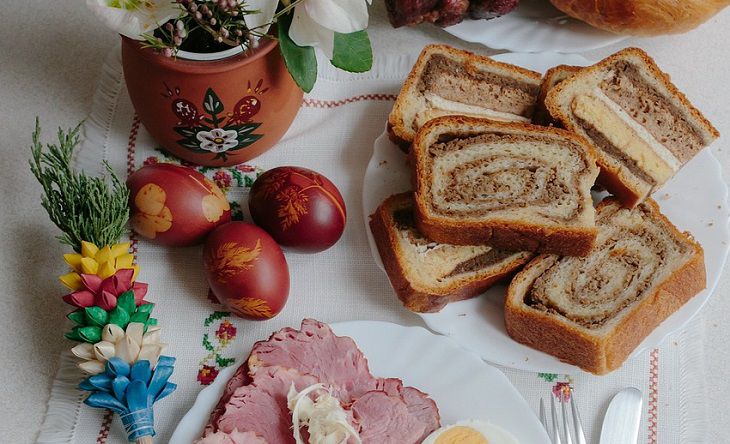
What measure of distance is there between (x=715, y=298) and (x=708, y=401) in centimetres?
25

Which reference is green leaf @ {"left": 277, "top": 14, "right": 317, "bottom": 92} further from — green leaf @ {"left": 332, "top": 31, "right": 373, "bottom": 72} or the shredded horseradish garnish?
the shredded horseradish garnish

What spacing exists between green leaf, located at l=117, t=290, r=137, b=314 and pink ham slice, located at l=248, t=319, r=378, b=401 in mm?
269

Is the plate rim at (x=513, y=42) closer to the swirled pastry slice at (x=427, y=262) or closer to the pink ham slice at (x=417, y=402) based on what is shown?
the swirled pastry slice at (x=427, y=262)

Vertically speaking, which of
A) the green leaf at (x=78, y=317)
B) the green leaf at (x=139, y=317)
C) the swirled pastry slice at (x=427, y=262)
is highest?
the swirled pastry slice at (x=427, y=262)

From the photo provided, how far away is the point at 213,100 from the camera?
65.6 inches

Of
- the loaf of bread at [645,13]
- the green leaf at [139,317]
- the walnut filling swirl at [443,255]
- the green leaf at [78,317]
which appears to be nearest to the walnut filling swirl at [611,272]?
the walnut filling swirl at [443,255]

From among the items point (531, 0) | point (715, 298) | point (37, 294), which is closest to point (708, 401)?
point (715, 298)

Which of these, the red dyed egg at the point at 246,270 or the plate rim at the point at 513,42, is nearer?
the red dyed egg at the point at 246,270

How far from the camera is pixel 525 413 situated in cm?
168

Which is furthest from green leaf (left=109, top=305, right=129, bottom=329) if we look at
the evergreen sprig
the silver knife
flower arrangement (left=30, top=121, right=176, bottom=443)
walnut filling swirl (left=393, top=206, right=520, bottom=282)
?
the silver knife

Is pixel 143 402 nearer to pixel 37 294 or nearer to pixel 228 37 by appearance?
pixel 37 294

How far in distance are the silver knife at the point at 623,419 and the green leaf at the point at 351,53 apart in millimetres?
909

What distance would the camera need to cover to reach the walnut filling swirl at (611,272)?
5.80 feet

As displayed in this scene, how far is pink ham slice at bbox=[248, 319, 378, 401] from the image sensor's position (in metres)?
1.68
